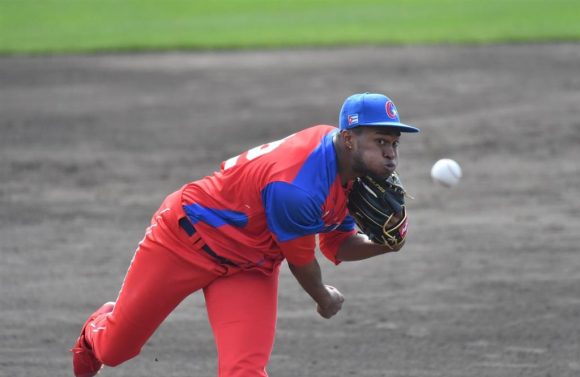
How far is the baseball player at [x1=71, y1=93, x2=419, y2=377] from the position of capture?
491 cm

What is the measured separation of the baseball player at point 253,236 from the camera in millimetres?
4914

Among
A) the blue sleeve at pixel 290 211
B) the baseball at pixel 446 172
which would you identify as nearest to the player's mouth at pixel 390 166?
the blue sleeve at pixel 290 211

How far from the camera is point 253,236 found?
205 inches

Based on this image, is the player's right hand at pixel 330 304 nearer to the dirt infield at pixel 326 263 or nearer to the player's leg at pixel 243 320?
the player's leg at pixel 243 320

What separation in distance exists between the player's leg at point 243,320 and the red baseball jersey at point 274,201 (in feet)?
0.41

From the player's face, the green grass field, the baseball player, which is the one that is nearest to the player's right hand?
the baseball player

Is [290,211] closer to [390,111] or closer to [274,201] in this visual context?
[274,201]

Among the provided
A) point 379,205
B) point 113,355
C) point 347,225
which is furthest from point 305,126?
point 379,205

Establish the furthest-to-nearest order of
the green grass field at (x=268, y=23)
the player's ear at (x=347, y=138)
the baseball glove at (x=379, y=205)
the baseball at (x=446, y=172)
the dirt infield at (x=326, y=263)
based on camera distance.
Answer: the green grass field at (x=268, y=23), the dirt infield at (x=326, y=263), the baseball at (x=446, y=172), the baseball glove at (x=379, y=205), the player's ear at (x=347, y=138)

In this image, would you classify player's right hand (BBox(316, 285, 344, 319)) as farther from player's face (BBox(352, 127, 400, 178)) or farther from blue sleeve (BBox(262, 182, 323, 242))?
player's face (BBox(352, 127, 400, 178))

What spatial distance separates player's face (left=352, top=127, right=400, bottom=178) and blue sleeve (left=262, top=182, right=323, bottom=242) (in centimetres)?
27

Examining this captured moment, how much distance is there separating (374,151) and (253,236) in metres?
0.74

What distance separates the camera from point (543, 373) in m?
6.27

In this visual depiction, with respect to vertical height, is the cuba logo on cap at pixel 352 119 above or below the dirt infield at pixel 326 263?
above
